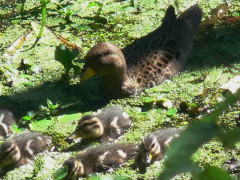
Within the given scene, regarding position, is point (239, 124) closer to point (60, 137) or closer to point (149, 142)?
point (149, 142)

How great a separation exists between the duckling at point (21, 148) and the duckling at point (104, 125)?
0.22 metres

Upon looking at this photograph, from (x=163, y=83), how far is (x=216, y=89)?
47 cm

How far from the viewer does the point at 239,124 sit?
3.56 meters

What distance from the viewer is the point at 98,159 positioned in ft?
10.5

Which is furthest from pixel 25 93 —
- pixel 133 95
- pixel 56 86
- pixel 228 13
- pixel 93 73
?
pixel 228 13

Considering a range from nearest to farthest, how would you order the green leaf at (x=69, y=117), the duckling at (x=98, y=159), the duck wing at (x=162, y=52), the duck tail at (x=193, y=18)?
the duckling at (x=98, y=159) < the green leaf at (x=69, y=117) < the duck wing at (x=162, y=52) < the duck tail at (x=193, y=18)

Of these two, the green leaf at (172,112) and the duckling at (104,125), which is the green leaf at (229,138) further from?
the green leaf at (172,112)

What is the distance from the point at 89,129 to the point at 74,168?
490 millimetres

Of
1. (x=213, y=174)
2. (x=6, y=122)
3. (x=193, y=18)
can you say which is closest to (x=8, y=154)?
(x=6, y=122)

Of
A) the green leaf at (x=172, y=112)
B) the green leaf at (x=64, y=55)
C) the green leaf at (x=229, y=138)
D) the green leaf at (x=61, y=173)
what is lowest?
the green leaf at (x=61, y=173)

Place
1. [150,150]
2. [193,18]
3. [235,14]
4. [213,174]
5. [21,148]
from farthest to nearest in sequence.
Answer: [235,14] → [193,18] → [21,148] → [150,150] → [213,174]

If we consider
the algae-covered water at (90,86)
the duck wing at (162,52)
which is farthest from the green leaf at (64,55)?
the duck wing at (162,52)

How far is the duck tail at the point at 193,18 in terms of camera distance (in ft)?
16.5

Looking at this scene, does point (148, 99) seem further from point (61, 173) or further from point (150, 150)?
point (61, 173)
